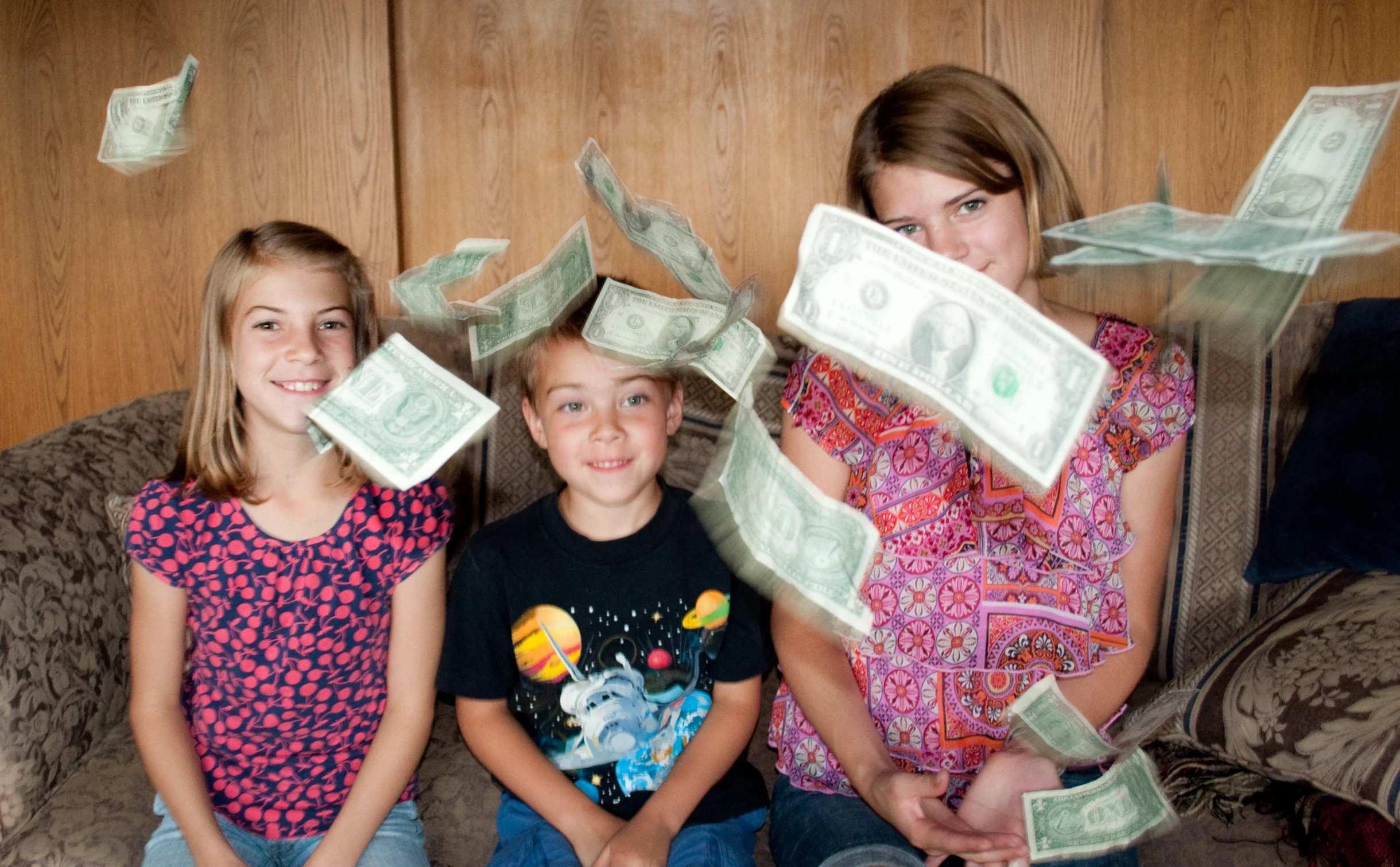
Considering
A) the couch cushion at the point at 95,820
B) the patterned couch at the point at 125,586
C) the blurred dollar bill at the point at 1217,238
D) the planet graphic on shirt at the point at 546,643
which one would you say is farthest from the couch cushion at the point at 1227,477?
the couch cushion at the point at 95,820

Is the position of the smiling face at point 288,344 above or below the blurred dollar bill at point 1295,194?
below

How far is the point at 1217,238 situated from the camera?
944 millimetres

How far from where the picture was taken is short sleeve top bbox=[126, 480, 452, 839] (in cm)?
141

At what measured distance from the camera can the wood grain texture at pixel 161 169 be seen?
2484 millimetres

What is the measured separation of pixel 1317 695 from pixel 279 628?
4.53 ft

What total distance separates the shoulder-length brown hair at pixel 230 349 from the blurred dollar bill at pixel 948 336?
776mm

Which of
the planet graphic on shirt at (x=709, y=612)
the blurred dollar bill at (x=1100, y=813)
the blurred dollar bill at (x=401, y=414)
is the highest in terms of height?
the blurred dollar bill at (x=401, y=414)

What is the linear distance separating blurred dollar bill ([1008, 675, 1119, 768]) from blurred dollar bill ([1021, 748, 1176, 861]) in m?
0.04

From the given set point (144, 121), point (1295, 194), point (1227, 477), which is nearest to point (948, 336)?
point (1295, 194)

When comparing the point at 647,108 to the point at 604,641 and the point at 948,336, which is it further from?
the point at 948,336

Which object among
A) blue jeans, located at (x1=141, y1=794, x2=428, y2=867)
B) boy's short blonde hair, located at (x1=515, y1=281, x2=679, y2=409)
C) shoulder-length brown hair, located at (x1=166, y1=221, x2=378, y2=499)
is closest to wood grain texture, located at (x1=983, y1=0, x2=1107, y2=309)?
boy's short blonde hair, located at (x1=515, y1=281, x2=679, y2=409)

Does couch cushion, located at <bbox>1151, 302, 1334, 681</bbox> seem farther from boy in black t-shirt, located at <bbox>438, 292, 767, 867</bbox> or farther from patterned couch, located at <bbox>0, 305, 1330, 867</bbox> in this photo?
boy in black t-shirt, located at <bbox>438, 292, 767, 867</bbox>

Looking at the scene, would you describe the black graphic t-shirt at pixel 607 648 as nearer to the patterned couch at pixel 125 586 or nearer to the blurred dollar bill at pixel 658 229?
the patterned couch at pixel 125 586

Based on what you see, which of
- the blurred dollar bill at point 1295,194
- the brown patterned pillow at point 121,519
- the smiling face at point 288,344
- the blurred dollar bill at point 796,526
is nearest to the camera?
the blurred dollar bill at point 1295,194
